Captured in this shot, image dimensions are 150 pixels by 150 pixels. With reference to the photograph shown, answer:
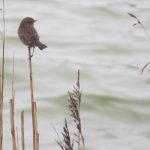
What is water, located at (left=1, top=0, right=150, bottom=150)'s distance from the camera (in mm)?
5961

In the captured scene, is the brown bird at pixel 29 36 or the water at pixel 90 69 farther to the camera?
the water at pixel 90 69

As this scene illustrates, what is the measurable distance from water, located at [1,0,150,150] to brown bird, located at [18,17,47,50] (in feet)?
7.75

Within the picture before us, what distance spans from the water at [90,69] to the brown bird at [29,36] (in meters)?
2.36

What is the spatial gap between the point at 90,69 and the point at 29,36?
4.81 meters

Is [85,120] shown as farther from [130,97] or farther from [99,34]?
[99,34]

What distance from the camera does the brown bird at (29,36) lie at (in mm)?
2947

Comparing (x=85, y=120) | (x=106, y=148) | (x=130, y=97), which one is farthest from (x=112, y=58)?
(x=106, y=148)

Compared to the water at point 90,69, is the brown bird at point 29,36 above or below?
above

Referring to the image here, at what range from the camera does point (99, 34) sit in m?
9.21

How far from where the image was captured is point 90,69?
7797 mm

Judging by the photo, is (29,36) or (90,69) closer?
(29,36)

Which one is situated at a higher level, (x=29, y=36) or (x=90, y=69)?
(x=29, y=36)

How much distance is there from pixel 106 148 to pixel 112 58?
2909 mm

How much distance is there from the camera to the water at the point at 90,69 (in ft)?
19.6
